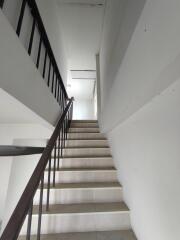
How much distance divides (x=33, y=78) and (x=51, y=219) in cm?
155

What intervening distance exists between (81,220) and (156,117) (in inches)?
53.0

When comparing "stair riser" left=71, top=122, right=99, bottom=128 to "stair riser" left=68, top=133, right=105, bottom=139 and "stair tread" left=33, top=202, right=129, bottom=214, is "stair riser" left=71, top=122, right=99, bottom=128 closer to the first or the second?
"stair riser" left=68, top=133, right=105, bottom=139

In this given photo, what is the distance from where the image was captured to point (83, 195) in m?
1.97

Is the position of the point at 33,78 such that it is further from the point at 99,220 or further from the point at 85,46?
the point at 85,46

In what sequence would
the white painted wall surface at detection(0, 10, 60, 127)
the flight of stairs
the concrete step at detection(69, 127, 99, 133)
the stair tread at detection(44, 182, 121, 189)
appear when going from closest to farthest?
the white painted wall surface at detection(0, 10, 60, 127) → the flight of stairs → the stair tread at detection(44, 182, 121, 189) → the concrete step at detection(69, 127, 99, 133)

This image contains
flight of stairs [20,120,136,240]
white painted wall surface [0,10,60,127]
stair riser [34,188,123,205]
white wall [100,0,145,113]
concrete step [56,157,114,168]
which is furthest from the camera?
concrete step [56,157,114,168]

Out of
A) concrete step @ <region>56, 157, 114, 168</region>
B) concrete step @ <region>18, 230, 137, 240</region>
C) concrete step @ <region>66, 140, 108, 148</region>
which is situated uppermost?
concrete step @ <region>66, 140, 108, 148</region>

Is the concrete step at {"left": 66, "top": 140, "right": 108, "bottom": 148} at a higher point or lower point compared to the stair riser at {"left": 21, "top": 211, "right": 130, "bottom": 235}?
higher

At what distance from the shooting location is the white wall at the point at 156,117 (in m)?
0.75

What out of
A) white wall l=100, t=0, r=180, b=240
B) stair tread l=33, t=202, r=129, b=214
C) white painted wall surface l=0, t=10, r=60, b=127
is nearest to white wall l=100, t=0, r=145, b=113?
white wall l=100, t=0, r=180, b=240

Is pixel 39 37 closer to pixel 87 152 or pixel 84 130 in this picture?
pixel 87 152

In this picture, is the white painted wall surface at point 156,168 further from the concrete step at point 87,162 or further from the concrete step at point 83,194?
the concrete step at point 87,162

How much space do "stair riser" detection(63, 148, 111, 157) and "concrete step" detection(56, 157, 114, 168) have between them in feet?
0.71

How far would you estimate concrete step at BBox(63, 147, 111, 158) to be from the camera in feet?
9.20
